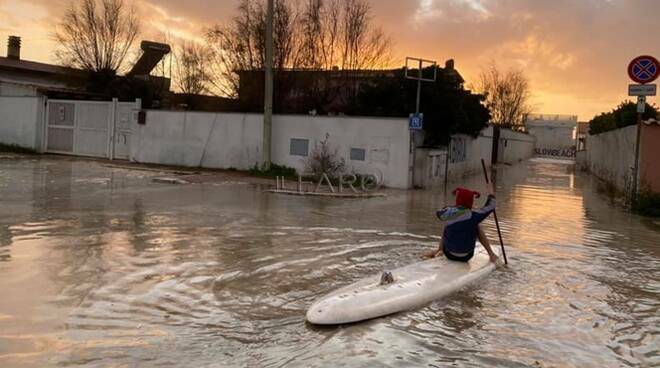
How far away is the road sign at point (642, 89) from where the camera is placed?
46.5 ft

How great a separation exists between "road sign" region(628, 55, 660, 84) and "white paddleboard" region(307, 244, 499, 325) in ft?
30.0

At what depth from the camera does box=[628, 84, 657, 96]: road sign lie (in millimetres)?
14180

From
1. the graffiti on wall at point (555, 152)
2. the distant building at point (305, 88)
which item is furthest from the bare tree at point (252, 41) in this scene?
the graffiti on wall at point (555, 152)

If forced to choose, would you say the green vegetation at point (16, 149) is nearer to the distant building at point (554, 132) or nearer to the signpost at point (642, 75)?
the signpost at point (642, 75)

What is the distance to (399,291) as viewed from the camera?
5.96 metres

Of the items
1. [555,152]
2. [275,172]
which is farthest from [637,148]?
[555,152]

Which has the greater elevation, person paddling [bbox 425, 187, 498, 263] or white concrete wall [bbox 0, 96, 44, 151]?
white concrete wall [bbox 0, 96, 44, 151]

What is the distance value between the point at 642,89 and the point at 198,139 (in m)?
15.4

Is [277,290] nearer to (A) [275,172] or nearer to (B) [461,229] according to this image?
(B) [461,229]

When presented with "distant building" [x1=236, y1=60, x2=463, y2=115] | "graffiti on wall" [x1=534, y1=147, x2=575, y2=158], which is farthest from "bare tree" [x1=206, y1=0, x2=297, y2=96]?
"graffiti on wall" [x1=534, y1=147, x2=575, y2=158]

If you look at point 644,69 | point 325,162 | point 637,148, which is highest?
point 644,69

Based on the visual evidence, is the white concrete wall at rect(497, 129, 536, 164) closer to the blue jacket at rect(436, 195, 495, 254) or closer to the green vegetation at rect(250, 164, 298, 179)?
the green vegetation at rect(250, 164, 298, 179)

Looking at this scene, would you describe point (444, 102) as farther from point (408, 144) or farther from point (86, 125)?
point (86, 125)

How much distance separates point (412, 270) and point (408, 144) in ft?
42.6
